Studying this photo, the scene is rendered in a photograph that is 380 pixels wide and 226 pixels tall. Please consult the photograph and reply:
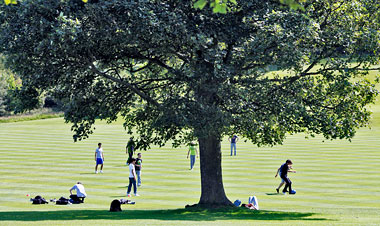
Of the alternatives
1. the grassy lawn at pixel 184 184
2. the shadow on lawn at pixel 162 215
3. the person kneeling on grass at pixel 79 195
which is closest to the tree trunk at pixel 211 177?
the shadow on lawn at pixel 162 215

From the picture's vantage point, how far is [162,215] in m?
20.1

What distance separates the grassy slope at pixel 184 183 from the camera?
1942 centimetres

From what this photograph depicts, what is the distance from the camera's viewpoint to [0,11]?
18.8 meters

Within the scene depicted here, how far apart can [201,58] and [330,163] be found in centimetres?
2153

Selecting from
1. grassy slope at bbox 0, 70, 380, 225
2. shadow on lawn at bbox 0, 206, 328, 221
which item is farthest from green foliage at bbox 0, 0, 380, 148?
grassy slope at bbox 0, 70, 380, 225

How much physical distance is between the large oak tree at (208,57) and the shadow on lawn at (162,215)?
5.11 feet

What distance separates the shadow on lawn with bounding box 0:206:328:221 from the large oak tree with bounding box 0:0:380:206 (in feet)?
5.11

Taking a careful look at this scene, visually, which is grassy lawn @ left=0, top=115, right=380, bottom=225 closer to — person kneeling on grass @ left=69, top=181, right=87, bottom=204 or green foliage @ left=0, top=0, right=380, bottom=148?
person kneeling on grass @ left=69, top=181, right=87, bottom=204

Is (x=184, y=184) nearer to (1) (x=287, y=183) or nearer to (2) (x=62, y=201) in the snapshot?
(1) (x=287, y=183)

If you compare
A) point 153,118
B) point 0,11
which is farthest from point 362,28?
point 0,11

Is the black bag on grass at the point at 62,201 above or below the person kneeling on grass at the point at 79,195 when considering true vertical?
below

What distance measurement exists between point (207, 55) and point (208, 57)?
0.07 m

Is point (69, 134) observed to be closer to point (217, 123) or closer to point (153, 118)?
point (153, 118)

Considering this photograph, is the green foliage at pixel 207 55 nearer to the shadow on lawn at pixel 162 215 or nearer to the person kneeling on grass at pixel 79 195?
the shadow on lawn at pixel 162 215
